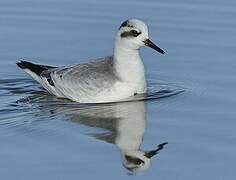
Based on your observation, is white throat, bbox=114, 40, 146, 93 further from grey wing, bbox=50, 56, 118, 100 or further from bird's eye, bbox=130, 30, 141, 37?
bird's eye, bbox=130, 30, 141, 37

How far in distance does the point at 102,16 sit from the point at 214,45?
99.3 inches

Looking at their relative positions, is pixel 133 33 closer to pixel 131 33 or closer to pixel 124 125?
pixel 131 33

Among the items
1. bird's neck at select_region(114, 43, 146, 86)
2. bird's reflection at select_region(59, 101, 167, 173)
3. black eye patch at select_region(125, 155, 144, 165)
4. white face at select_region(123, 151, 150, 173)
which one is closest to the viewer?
white face at select_region(123, 151, 150, 173)

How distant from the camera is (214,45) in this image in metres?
16.5

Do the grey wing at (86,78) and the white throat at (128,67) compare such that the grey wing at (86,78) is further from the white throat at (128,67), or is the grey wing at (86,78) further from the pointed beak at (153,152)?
the pointed beak at (153,152)

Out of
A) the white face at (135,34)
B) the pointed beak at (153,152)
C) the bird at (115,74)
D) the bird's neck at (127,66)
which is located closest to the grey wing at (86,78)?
the bird at (115,74)

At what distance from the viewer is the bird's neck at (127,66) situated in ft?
47.4

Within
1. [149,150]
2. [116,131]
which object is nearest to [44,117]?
[116,131]

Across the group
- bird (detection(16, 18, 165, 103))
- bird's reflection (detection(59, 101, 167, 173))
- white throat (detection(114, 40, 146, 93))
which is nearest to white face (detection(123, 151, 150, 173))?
bird's reflection (detection(59, 101, 167, 173))

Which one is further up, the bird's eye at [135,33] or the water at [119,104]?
the bird's eye at [135,33]

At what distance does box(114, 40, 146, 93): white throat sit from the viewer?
14.5m

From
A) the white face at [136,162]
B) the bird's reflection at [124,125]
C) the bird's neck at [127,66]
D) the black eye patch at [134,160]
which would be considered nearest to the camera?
the white face at [136,162]

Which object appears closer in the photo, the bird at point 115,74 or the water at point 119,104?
the water at point 119,104

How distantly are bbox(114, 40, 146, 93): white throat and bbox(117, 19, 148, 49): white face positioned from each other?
12 cm
